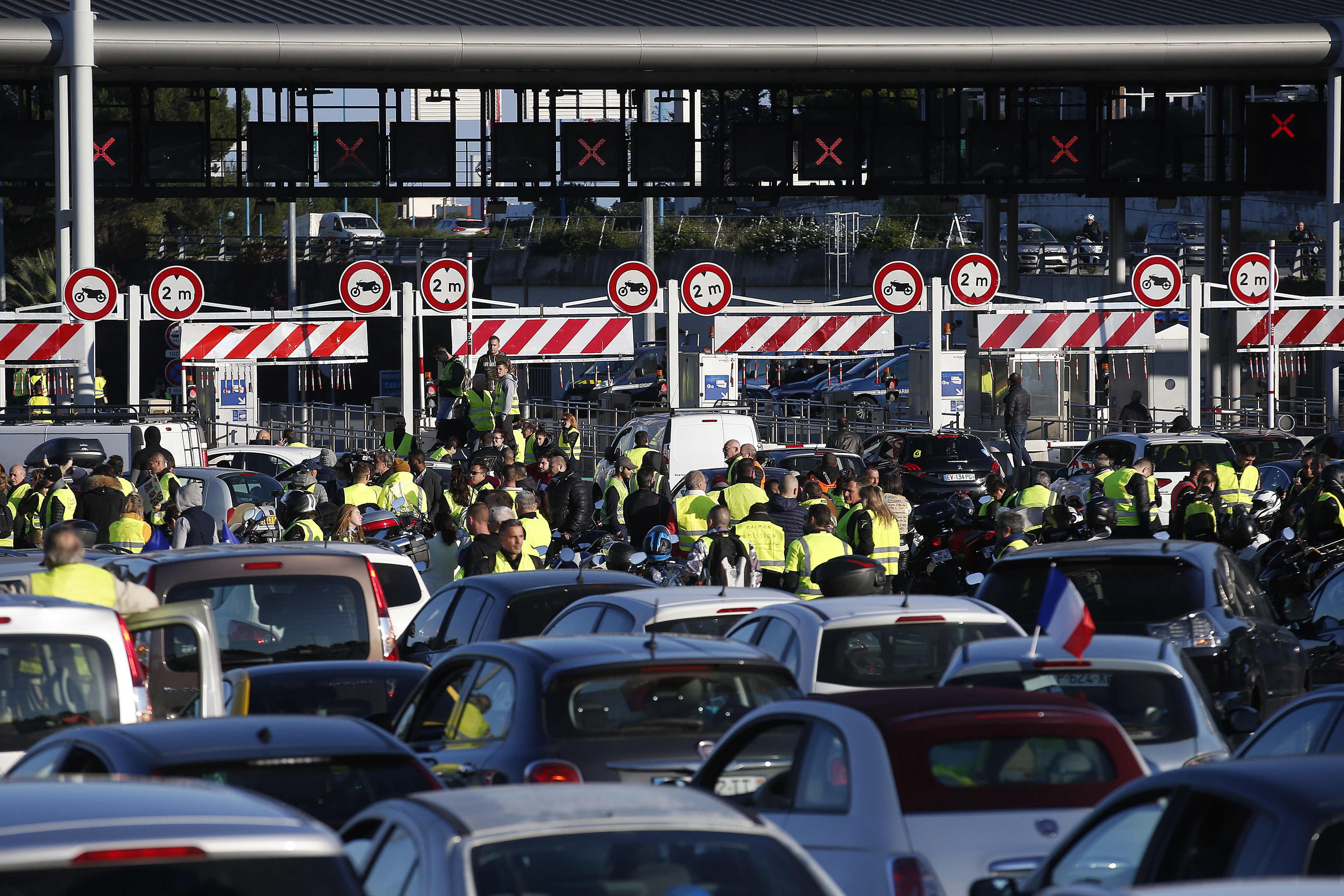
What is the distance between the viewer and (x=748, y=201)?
80938 millimetres

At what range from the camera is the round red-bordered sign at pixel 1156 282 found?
26562mm

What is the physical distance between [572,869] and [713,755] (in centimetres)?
199

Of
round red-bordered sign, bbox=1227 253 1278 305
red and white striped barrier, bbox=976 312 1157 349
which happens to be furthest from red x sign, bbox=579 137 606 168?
round red-bordered sign, bbox=1227 253 1278 305

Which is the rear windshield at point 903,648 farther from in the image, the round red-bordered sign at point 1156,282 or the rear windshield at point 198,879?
the round red-bordered sign at point 1156,282

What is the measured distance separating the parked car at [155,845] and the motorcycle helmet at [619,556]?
9.80 m

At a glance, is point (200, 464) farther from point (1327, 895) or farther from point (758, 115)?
point (1327, 895)

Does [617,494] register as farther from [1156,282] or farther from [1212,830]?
[1212,830]

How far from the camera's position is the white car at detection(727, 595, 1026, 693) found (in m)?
8.71

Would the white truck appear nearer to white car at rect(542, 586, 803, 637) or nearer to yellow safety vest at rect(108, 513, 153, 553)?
yellow safety vest at rect(108, 513, 153, 553)

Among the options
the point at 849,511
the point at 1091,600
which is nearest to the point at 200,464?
the point at 849,511

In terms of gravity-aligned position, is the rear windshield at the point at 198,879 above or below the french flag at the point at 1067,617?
below

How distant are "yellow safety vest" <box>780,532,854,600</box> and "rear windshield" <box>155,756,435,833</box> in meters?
6.95

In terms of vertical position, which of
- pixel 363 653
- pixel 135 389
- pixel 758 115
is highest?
pixel 758 115

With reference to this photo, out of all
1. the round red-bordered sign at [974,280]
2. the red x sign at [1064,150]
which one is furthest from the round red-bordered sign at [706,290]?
the red x sign at [1064,150]
